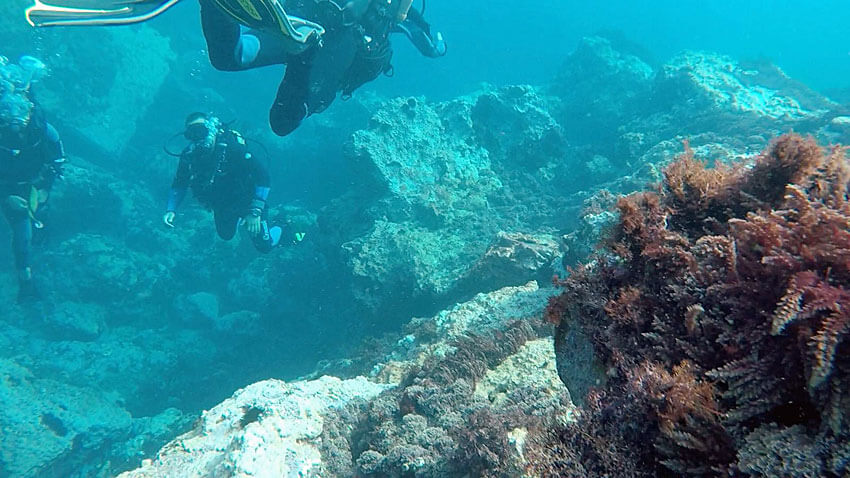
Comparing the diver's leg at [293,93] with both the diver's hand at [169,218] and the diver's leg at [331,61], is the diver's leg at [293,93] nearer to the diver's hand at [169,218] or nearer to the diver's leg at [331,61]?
the diver's leg at [331,61]

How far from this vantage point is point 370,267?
27.2 ft

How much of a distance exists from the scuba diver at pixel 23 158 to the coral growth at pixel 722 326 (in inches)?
462

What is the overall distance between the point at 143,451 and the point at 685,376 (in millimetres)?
10391

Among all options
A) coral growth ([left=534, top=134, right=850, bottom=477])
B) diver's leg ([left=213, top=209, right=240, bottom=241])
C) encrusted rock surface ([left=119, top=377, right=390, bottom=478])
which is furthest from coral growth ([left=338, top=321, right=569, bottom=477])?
diver's leg ([left=213, top=209, right=240, bottom=241])

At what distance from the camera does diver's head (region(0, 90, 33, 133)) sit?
8119mm

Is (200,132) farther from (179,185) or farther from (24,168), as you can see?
(24,168)

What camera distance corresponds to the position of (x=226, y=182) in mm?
8820

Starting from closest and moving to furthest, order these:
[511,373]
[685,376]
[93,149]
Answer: [685,376], [511,373], [93,149]

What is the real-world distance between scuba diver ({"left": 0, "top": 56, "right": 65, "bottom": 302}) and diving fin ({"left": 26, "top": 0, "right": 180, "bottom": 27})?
6.98 m

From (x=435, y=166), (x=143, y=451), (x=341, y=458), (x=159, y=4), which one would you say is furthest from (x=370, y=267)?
(x=143, y=451)

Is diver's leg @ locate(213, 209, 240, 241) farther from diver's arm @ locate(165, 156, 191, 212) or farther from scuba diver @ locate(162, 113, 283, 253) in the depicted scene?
diver's arm @ locate(165, 156, 191, 212)

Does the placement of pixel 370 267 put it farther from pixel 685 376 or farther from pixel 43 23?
pixel 685 376

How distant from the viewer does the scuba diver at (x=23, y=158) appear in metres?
8.27

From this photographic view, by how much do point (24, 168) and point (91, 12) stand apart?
26.8 feet
